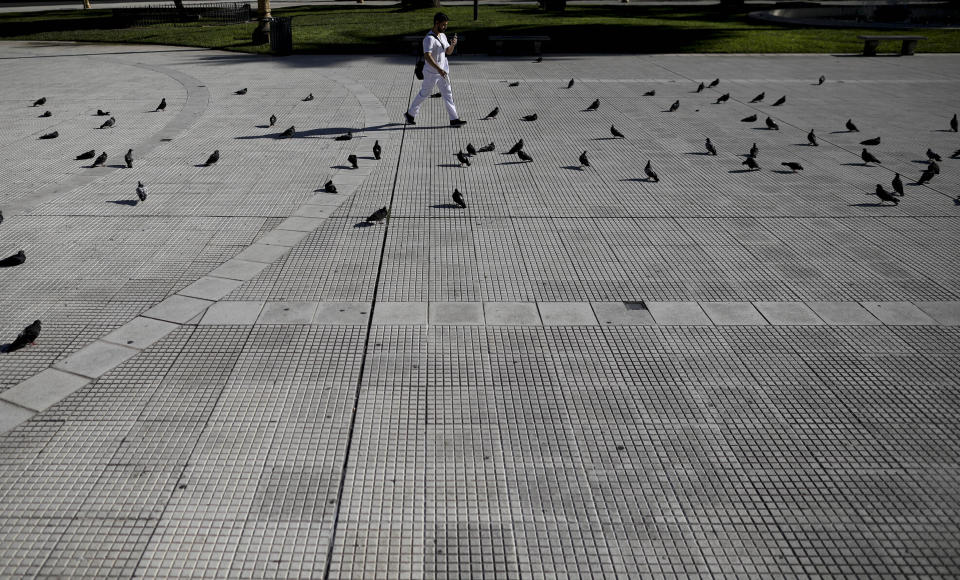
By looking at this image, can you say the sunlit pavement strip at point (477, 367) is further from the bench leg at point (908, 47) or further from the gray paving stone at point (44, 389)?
the bench leg at point (908, 47)

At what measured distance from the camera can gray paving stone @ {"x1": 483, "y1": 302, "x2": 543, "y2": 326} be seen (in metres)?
6.70

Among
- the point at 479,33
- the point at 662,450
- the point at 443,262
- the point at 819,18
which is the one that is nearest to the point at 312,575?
the point at 662,450

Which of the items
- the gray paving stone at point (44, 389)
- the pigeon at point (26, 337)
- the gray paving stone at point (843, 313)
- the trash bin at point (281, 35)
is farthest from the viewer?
the trash bin at point (281, 35)

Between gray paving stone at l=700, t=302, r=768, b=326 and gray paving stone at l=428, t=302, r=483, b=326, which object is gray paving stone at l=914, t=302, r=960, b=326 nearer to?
gray paving stone at l=700, t=302, r=768, b=326

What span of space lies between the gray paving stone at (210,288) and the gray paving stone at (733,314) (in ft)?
16.3

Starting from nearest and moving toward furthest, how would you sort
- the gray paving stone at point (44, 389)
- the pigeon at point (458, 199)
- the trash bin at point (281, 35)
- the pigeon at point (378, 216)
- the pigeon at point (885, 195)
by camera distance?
the gray paving stone at point (44, 389) < the pigeon at point (378, 216) < the pigeon at point (458, 199) < the pigeon at point (885, 195) < the trash bin at point (281, 35)

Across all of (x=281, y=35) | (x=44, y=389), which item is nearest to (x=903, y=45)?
(x=281, y=35)

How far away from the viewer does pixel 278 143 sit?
12844 mm

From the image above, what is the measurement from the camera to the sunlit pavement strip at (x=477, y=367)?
4234 millimetres

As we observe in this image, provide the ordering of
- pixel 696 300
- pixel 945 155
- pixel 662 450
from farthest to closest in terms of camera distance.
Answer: pixel 945 155, pixel 696 300, pixel 662 450

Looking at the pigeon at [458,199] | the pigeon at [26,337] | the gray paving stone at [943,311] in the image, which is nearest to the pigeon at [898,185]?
the gray paving stone at [943,311]

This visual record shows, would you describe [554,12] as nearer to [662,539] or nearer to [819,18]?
[819,18]

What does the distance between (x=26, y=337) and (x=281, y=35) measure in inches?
791

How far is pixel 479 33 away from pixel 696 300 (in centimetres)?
2252
